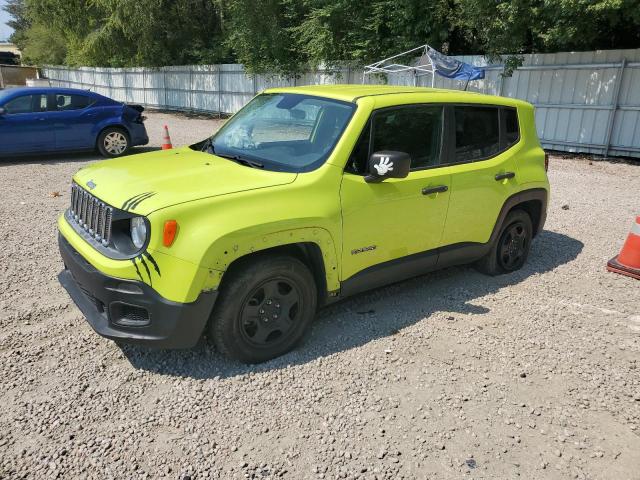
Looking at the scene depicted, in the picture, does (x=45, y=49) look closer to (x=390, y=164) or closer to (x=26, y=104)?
(x=26, y=104)

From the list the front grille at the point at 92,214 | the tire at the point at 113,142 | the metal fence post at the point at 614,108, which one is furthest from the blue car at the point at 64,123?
the metal fence post at the point at 614,108

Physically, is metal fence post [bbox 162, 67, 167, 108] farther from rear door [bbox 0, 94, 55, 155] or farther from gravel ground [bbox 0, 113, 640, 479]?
gravel ground [bbox 0, 113, 640, 479]

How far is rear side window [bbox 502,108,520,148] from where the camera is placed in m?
4.96

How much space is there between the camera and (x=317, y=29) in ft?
58.7

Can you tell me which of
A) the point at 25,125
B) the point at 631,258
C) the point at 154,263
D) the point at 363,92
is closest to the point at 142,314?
the point at 154,263

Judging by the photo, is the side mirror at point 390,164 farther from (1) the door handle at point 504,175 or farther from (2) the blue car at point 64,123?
(2) the blue car at point 64,123

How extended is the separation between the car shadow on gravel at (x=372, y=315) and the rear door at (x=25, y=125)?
8536 millimetres

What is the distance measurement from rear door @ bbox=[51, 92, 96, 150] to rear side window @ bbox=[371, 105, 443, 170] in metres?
8.94

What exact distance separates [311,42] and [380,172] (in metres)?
15.6

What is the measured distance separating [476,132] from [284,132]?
5.76ft

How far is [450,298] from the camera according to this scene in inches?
188

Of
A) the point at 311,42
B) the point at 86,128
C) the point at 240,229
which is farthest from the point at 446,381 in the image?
the point at 311,42

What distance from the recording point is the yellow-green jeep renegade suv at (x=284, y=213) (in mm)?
3127

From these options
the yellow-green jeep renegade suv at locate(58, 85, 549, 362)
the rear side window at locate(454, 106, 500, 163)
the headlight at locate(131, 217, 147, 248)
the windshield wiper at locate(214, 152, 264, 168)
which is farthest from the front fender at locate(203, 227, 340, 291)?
the rear side window at locate(454, 106, 500, 163)
